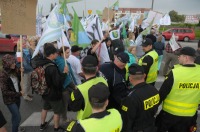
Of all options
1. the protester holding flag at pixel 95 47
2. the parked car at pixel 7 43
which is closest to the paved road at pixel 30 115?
the protester holding flag at pixel 95 47

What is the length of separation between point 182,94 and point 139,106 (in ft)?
2.79

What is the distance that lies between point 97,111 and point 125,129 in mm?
908

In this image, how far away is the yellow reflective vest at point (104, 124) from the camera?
2152 millimetres

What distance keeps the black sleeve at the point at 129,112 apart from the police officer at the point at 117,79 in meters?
0.66

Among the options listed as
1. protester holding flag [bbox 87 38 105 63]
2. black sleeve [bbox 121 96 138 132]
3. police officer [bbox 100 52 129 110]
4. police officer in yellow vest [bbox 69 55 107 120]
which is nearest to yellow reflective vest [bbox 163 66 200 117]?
police officer [bbox 100 52 129 110]

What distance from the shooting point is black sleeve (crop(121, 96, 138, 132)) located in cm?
287

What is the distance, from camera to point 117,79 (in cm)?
365

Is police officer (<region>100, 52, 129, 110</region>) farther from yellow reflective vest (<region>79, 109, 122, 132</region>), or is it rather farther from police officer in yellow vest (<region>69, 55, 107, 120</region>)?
yellow reflective vest (<region>79, 109, 122, 132</region>)

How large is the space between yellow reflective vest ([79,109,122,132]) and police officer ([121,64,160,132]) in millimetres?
548

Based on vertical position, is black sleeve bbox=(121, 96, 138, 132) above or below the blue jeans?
above

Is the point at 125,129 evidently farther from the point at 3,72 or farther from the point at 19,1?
the point at 19,1

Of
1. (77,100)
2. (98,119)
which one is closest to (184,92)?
(77,100)

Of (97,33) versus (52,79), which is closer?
(52,79)

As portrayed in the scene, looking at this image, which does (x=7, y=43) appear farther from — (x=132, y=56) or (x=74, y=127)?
(x=74, y=127)
